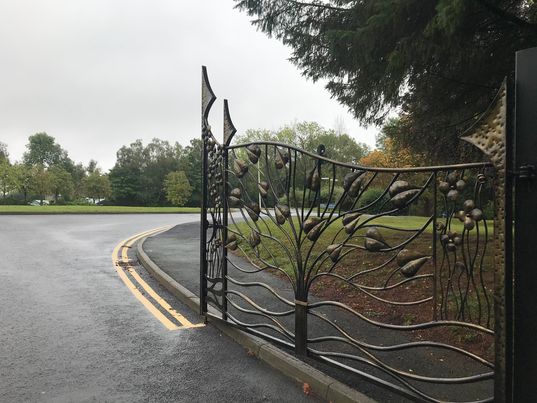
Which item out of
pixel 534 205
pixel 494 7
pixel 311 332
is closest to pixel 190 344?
pixel 311 332

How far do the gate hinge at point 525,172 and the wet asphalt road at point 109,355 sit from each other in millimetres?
2476

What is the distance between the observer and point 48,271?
9.15 metres

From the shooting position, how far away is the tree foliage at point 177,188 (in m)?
63.4

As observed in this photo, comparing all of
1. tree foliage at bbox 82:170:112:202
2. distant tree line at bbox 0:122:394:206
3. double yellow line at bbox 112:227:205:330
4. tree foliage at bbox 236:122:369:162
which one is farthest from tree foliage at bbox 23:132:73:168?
double yellow line at bbox 112:227:205:330

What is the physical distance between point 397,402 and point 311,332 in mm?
1750

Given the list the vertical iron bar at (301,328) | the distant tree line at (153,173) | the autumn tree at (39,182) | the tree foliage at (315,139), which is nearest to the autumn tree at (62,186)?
the distant tree line at (153,173)

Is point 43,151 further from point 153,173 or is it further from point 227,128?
point 227,128

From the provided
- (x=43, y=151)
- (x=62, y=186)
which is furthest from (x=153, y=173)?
(x=43, y=151)

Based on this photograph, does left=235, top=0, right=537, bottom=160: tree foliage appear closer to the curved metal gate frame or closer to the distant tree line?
the curved metal gate frame

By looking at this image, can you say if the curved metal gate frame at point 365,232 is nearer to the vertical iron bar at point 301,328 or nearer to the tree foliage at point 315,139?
the vertical iron bar at point 301,328

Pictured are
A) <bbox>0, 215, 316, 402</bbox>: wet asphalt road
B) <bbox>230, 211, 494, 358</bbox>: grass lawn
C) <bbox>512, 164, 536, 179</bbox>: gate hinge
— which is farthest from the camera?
<bbox>230, 211, 494, 358</bbox>: grass lawn

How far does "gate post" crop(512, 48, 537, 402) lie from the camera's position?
2.46 m

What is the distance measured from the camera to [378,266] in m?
4.72

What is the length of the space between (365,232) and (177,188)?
2395 inches
